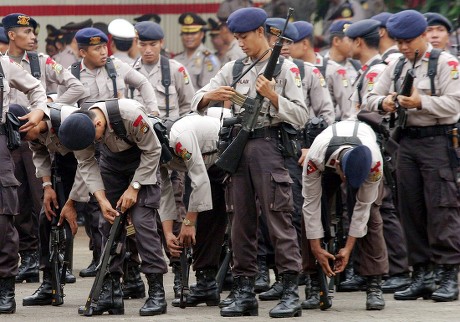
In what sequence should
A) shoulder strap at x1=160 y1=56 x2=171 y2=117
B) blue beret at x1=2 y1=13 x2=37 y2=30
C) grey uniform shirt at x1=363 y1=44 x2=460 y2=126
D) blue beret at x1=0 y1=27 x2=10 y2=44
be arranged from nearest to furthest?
grey uniform shirt at x1=363 y1=44 x2=460 y2=126 < blue beret at x1=2 y1=13 x2=37 y2=30 < shoulder strap at x1=160 y1=56 x2=171 y2=117 < blue beret at x1=0 y1=27 x2=10 y2=44

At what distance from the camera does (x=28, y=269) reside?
12.3m

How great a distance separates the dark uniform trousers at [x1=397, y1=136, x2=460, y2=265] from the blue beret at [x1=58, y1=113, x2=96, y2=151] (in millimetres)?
2525

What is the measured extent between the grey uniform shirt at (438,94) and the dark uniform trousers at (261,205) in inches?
48.9

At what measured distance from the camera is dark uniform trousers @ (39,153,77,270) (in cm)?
1070

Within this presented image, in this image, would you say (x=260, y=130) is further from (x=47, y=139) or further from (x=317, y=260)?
(x=47, y=139)

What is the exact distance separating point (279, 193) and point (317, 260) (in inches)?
23.7

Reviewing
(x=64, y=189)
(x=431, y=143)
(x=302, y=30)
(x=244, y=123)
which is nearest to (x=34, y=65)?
(x=64, y=189)

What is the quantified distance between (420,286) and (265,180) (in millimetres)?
1721

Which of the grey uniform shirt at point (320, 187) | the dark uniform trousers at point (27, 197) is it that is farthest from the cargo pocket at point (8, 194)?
the grey uniform shirt at point (320, 187)

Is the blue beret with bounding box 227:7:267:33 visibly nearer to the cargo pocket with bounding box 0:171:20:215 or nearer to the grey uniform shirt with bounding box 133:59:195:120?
the cargo pocket with bounding box 0:171:20:215

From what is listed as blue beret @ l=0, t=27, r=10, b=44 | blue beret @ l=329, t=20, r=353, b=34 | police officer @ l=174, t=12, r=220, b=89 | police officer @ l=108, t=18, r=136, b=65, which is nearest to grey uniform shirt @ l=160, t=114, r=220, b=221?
blue beret @ l=0, t=27, r=10, b=44

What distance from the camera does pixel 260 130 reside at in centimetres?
1002

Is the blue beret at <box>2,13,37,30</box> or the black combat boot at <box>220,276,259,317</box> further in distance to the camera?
the blue beret at <box>2,13,37,30</box>

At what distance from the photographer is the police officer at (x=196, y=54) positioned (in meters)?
16.2
